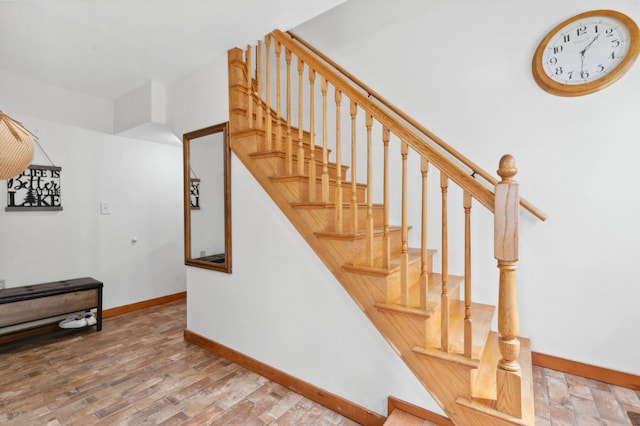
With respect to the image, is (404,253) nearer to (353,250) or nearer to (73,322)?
(353,250)

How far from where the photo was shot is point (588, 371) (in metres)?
1.87

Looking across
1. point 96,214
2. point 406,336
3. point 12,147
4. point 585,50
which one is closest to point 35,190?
point 96,214

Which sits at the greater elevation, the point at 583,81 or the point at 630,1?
the point at 630,1

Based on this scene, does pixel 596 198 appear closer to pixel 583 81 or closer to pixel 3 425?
pixel 583 81

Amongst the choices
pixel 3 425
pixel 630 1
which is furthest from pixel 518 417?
pixel 3 425

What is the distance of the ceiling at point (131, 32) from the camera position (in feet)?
6.48

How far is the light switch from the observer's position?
3.49m

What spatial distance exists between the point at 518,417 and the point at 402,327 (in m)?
0.56

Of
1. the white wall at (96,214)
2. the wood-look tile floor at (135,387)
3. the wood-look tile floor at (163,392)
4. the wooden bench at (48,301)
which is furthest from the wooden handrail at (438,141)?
the wooden bench at (48,301)

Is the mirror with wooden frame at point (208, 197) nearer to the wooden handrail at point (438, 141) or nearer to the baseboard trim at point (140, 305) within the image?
the wooden handrail at point (438, 141)

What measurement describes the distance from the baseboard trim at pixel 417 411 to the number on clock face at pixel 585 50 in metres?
2.13

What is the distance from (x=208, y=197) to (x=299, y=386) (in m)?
1.78

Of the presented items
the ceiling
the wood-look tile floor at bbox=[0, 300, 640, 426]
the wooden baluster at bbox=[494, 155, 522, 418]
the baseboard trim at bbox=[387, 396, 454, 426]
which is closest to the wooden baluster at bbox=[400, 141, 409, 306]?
the wooden baluster at bbox=[494, 155, 522, 418]

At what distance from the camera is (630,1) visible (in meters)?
1.75
